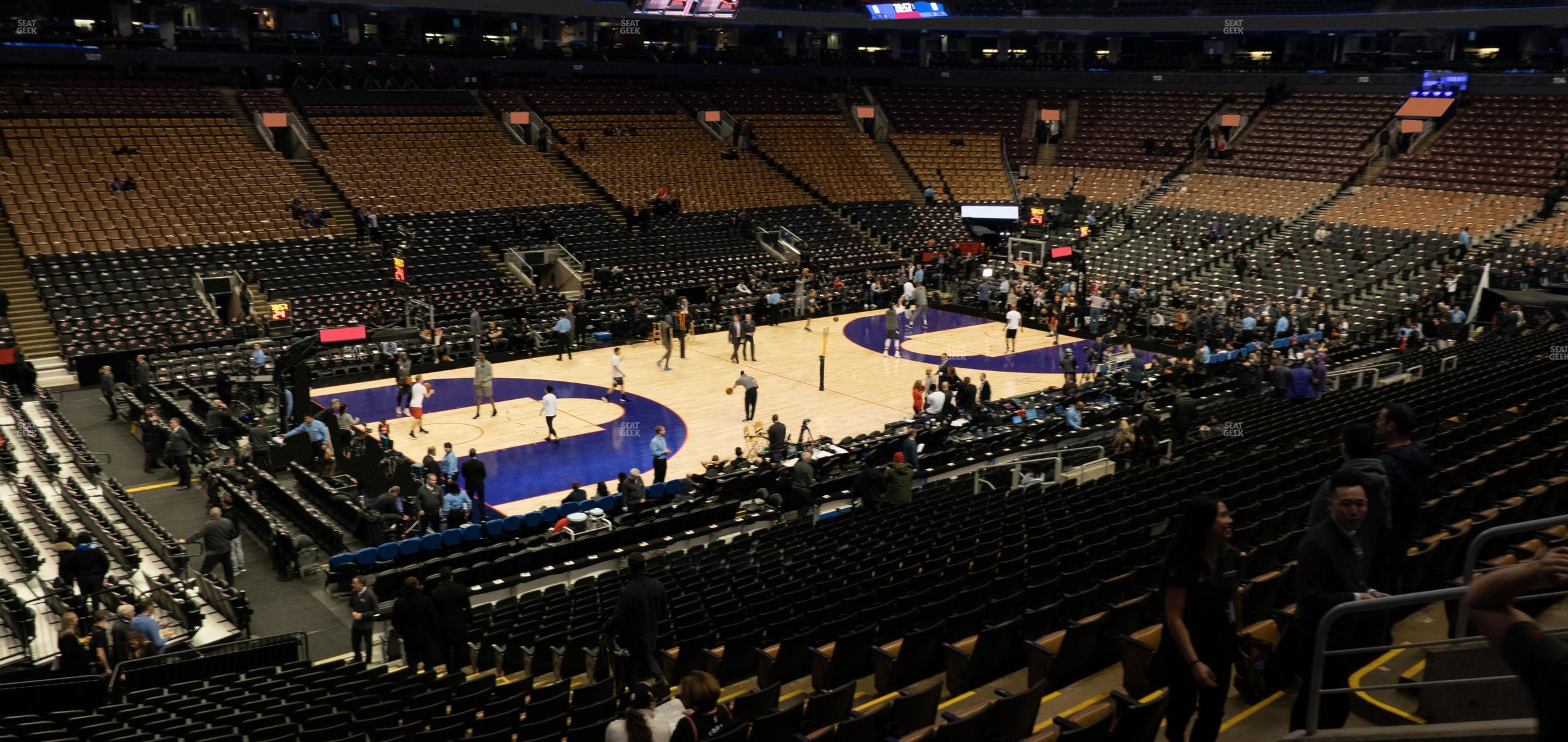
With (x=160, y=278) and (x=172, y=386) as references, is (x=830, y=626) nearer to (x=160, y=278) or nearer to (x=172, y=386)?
(x=172, y=386)

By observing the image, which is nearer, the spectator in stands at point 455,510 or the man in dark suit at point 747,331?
the spectator in stands at point 455,510

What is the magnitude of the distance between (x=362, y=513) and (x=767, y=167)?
3367 centimetres

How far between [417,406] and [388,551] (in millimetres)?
7687

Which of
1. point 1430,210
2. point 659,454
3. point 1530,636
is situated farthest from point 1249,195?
point 1530,636

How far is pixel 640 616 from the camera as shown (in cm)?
852

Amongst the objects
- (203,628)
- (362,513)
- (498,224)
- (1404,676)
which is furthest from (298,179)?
(1404,676)

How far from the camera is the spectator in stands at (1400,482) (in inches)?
243

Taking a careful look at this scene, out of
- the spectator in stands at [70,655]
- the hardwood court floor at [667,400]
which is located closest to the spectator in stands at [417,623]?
the spectator in stands at [70,655]

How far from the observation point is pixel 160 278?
29125mm

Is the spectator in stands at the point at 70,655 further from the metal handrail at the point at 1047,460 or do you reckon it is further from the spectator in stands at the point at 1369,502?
the metal handrail at the point at 1047,460

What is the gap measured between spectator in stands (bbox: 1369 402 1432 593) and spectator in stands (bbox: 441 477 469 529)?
13.1m

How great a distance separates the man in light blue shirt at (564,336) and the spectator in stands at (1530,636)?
1077 inches

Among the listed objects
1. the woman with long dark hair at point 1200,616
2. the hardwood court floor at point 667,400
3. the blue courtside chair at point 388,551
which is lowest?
the hardwood court floor at point 667,400

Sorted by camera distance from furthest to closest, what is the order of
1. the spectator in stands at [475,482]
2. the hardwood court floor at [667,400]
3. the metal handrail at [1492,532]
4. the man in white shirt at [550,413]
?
the man in white shirt at [550,413] < the hardwood court floor at [667,400] < the spectator in stands at [475,482] < the metal handrail at [1492,532]
